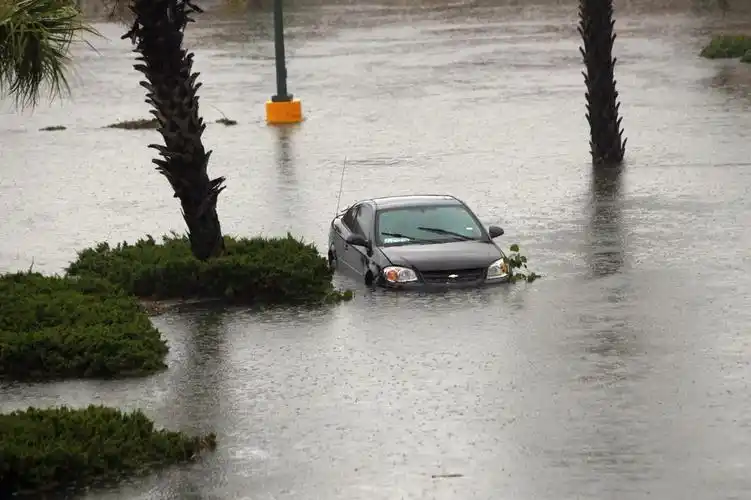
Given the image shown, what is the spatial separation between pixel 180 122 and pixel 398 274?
372cm

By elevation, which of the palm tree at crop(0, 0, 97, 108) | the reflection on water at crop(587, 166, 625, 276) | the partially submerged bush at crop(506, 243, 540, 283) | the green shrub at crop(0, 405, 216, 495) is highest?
the palm tree at crop(0, 0, 97, 108)

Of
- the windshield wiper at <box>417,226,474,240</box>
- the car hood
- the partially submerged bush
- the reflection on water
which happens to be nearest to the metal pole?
the reflection on water

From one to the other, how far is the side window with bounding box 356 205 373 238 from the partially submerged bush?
6.52 feet

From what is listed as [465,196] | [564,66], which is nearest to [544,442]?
[465,196]

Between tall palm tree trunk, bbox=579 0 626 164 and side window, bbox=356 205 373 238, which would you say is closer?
side window, bbox=356 205 373 238

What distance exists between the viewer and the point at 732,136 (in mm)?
41438

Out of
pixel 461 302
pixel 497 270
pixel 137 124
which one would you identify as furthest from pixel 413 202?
pixel 137 124

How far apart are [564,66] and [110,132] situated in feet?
65.9

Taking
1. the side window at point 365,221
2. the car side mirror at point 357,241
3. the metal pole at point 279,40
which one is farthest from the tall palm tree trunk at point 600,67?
the car side mirror at point 357,241

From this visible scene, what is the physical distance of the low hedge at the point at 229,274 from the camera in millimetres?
23500

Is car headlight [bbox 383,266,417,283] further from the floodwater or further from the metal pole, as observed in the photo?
the metal pole

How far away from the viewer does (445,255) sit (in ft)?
77.4

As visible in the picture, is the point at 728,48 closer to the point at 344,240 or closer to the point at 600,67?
the point at 600,67

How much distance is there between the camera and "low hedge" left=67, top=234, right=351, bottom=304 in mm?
23500
